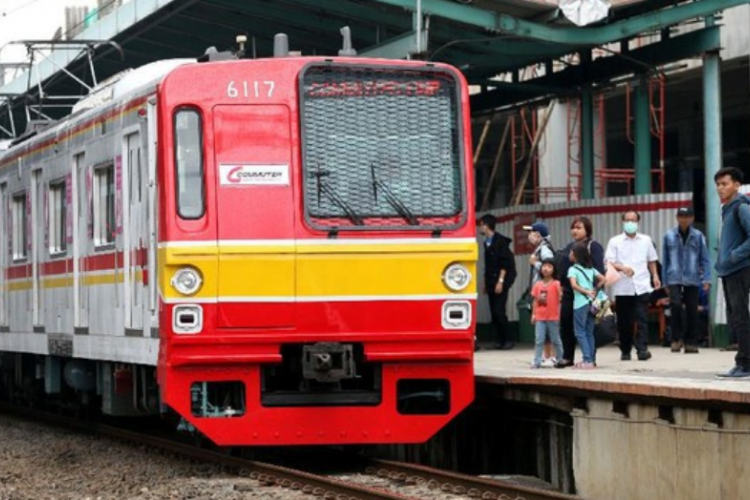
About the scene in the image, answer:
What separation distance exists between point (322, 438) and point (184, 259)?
165cm

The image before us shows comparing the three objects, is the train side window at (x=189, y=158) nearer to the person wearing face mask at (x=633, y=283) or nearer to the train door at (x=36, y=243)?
the train door at (x=36, y=243)

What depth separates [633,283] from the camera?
17.1m

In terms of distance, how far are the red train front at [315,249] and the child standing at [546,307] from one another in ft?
10.3

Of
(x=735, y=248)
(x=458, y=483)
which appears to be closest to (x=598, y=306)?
(x=735, y=248)

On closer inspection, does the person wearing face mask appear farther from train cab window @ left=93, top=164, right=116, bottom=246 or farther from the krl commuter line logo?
the krl commuter line logo

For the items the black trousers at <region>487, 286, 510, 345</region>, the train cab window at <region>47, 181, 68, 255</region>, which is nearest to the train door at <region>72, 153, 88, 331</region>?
the train cab window at <region>47, 181, 68, 255</region>

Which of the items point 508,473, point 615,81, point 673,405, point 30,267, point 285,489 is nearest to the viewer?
point 673,405

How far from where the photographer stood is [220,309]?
12.7 meters

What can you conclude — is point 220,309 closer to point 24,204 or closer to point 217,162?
point 217,162

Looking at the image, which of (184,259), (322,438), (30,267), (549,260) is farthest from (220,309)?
(30,267)

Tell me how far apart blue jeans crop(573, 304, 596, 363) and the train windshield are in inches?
122

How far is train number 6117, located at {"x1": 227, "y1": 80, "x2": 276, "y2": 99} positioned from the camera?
13.0 m

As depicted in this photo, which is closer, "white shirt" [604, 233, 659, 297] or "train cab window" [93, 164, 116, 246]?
"train cab window" [93, 164, 116, 246]

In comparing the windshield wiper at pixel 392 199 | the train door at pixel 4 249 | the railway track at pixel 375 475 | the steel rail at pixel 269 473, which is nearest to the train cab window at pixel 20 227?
the train door at pixel 4 249
